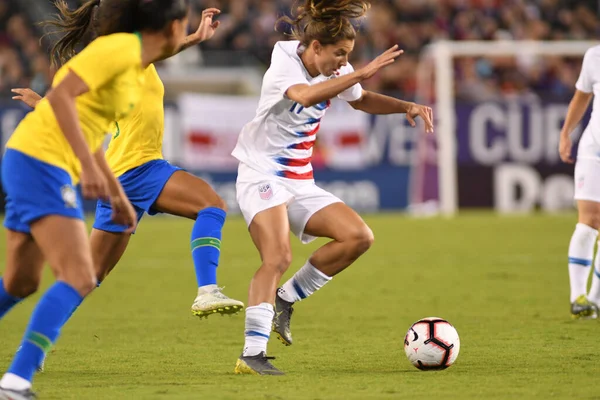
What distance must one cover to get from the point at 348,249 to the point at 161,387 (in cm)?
163

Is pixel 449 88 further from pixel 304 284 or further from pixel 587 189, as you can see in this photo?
pixel 304 284

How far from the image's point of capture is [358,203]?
782 inches

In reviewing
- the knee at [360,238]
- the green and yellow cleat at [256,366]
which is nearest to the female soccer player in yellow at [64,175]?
the green and yellow cleat at [256,366]

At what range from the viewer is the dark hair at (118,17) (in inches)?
210

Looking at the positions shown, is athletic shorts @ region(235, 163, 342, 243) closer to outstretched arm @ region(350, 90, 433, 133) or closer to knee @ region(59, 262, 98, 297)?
outstretched arm @ region(350, 90, 433, 133)

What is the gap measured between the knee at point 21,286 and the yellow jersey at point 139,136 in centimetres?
136

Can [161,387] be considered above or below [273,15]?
below

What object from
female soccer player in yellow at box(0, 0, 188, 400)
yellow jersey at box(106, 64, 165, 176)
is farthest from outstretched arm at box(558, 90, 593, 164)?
female soccer player in yellow at box(0, 0, 188, 400)

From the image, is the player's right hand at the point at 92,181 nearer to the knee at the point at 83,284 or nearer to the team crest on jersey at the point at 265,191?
the knee at the point at 83,284

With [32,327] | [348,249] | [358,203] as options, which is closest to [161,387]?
[32,327]

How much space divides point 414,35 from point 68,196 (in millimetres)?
18893

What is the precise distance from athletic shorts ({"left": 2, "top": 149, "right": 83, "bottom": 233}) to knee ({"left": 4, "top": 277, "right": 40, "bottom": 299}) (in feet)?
1.58

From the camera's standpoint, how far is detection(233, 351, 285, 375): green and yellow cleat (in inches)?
240

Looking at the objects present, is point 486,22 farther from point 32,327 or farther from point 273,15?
point 32,327
